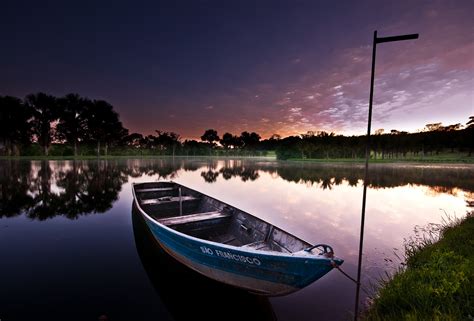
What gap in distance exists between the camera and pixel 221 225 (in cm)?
803

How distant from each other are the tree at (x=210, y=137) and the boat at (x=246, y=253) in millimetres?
157542

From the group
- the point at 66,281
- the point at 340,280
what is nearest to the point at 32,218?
the point at 66,281

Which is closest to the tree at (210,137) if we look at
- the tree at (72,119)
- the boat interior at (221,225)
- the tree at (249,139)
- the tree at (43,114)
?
the tree at (249,139)

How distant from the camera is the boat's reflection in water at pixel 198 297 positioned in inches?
195

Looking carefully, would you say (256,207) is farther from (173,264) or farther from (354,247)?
(173,264)

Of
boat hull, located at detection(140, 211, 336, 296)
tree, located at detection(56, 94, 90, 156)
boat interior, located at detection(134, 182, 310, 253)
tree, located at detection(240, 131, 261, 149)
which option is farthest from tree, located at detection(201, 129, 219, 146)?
boat hull, located at detection(140, 211, 336, 296)

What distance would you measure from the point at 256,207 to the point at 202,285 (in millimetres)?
9094

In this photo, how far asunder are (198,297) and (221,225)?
2.73 metres

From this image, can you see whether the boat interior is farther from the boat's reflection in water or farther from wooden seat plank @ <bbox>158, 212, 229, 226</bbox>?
the boat's reflection in water

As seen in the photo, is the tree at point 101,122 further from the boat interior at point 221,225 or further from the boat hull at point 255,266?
the boat hull at point 255,266

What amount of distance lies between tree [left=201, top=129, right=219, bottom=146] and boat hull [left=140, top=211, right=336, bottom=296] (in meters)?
161

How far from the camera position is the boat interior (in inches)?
222

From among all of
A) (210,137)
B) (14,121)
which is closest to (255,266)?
(14,121)

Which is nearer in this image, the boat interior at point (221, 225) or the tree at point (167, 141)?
the boat interior at point (221, 225)
